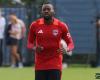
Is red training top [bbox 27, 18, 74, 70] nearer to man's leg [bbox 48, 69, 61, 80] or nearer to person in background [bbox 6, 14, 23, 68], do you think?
man's leg [bbox 48, 69, 61, 80]

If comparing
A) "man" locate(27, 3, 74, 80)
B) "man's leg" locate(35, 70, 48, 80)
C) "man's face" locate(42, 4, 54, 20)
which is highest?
"man's face" locate(42, 4, 54, 20)

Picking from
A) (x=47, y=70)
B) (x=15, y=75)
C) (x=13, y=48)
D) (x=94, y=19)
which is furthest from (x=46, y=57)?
(x=94, y=19)

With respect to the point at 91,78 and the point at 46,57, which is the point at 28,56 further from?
the point at 46,57

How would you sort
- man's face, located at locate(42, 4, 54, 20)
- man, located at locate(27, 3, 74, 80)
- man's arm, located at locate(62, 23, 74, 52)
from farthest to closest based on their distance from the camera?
man's arm, located at locate(62, 23, 74, 52) → man, located at locate(27, 3, 74, 80) → man's face, located at locate(42, 4, 54, 20)

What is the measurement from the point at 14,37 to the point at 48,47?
1420cm

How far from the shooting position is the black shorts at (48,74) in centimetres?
1076

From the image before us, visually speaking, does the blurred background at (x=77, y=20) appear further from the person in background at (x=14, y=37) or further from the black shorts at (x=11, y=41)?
the black shorts at (x=11, y=41)

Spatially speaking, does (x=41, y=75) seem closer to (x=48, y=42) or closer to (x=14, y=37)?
(x=48, y=42)

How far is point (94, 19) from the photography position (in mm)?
26609

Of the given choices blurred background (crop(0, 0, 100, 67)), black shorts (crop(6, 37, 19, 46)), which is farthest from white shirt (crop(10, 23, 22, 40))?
blurred background (crop(0, 0, 100, 67))

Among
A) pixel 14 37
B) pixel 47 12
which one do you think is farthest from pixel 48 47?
pixel 14 37

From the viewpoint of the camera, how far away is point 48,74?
1084 cm

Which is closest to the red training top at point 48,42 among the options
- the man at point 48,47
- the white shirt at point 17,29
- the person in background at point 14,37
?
the man at point 48,47

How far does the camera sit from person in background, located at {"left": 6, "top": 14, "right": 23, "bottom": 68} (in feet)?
81.8
